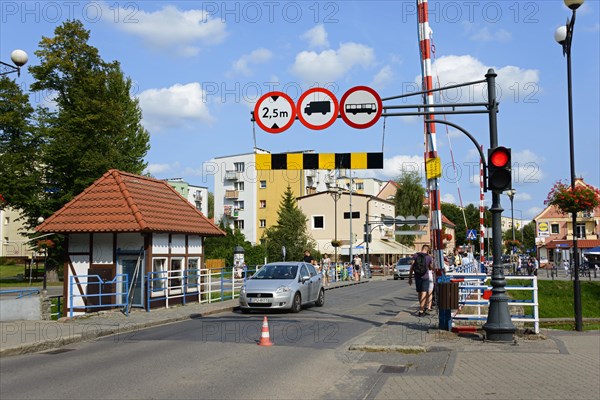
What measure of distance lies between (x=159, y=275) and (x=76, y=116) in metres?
24.2

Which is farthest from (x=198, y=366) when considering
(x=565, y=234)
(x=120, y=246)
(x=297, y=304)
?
(x=565, y=234)

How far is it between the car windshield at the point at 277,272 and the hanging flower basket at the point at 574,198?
824 centimetres

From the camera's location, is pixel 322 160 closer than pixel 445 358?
No

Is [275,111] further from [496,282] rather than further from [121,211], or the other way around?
[121,211]

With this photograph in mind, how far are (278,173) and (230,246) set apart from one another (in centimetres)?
2839

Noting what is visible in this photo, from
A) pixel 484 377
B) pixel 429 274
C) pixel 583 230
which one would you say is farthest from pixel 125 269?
pixel 583 230

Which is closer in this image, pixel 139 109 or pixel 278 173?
pixel 139 109

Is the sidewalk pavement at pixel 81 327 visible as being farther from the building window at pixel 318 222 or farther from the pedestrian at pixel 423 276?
the building window at pixel 318 222

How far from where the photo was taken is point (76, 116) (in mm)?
41438

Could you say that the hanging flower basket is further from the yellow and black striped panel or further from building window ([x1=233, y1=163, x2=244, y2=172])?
building window ([x1=233, y1=163, x2=244, y2=172])

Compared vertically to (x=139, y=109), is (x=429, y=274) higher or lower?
lower

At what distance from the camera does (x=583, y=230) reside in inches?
3248

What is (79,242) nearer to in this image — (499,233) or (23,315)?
(23,315)

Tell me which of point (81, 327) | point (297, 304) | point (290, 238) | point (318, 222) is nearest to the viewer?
point (81, 327)
